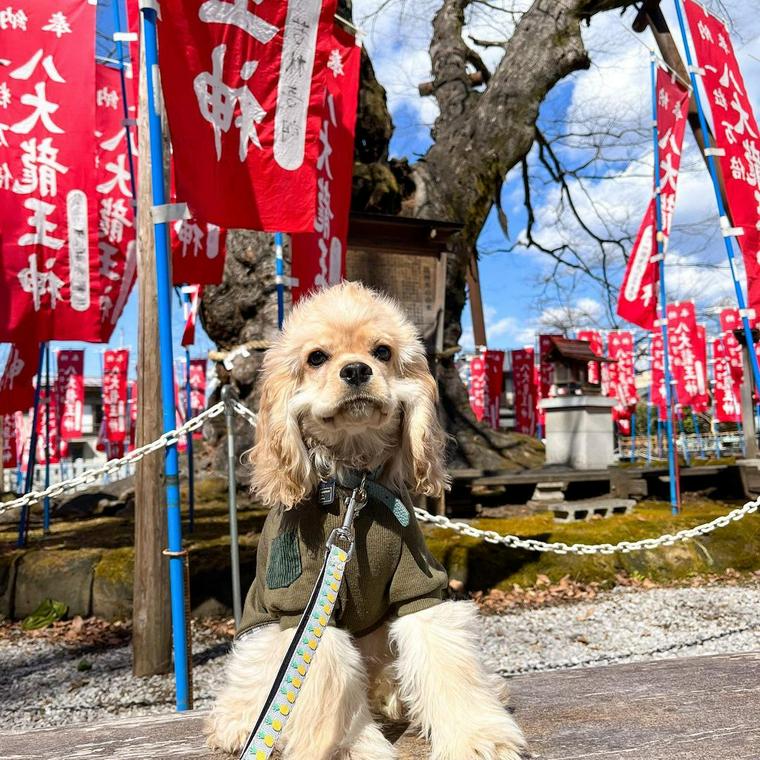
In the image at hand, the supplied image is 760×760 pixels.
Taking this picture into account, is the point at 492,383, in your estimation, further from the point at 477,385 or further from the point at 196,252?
the point at 196,252

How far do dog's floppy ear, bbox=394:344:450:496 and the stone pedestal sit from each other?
823 cm

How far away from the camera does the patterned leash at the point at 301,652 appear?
1.40m

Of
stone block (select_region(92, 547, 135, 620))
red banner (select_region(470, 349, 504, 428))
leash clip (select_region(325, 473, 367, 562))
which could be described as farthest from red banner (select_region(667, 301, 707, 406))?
leash clip (select_region(325, 473, 367, 562))

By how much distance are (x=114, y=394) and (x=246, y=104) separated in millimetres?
16138

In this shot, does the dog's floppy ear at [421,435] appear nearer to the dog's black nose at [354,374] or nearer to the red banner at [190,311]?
the dog's black nose at [354,374]

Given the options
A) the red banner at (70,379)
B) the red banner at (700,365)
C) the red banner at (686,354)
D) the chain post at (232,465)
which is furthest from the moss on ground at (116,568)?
the red banner at (700,365)

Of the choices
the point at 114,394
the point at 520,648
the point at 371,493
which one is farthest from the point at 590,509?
the point at 114,394

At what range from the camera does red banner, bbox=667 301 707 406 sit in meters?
16.0

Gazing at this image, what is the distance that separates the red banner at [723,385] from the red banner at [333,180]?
16109mm

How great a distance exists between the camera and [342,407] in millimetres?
1797

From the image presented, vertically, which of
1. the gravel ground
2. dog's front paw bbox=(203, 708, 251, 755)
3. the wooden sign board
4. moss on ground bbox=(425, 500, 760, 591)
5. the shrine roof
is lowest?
the gravel ground

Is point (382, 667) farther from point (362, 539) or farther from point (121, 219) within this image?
point (121, 219)

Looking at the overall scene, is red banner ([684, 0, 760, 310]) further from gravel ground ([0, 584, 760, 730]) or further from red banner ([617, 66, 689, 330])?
gravel ground ([0, 584, 760, 730])

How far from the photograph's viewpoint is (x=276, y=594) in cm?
182
